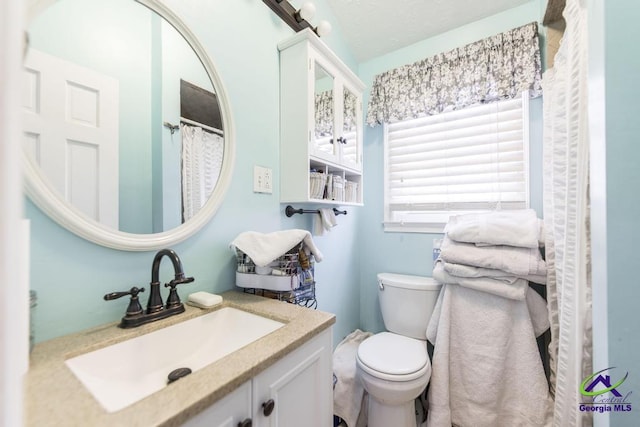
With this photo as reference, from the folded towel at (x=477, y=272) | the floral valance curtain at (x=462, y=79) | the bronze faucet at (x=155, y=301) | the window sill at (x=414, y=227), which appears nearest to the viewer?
the bronze faucet at (x=155, y=301)

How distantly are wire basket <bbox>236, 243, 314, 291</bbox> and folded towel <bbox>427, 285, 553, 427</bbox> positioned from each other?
1.01 m

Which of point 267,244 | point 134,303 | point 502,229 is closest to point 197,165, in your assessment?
point 267,244

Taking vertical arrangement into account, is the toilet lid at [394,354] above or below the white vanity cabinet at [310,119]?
below

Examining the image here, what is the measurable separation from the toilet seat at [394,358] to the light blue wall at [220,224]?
393 mm

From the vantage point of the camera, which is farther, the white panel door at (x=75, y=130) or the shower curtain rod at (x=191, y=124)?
the shower curtain rod at (x=191, y=124)

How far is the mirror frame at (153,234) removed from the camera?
0.63m

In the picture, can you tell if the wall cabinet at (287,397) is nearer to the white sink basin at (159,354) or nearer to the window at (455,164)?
the white sink basin at (159,354)

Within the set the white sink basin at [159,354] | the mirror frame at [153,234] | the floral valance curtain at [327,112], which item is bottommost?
the white sink basin at [159,354]

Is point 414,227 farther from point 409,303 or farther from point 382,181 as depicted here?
point 409,303

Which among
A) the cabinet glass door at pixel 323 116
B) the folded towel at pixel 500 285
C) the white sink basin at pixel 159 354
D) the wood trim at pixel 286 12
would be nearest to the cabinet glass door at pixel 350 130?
the cabinet glass door at pixel 323 116

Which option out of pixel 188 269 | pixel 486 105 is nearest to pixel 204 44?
pixel 188 269

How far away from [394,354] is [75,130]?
162cm

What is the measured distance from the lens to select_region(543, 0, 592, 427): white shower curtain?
822mm

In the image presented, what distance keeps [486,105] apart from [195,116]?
1776 millimetres
